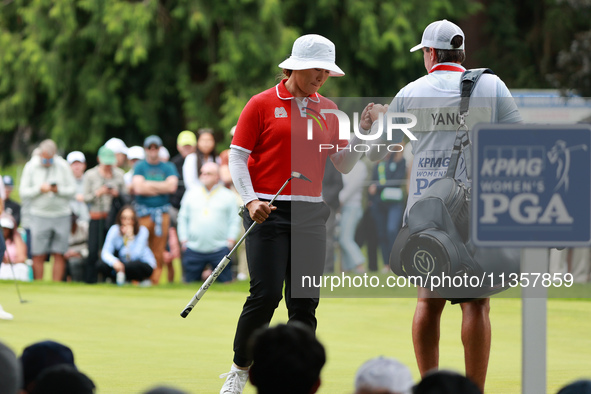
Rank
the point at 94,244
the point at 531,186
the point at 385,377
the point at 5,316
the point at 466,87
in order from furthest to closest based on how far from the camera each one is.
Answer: the point at 94,244
the point at 5,316
the point at 466,87
the point at 531,186
the point at 385,377

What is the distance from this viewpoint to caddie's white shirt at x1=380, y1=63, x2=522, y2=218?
18.3 ft

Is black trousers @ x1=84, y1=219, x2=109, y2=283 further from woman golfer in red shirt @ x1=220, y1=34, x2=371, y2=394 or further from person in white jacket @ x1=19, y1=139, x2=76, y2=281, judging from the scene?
woman golfer in red shirt @ x1=220, y1=34, x2=371, y2=394

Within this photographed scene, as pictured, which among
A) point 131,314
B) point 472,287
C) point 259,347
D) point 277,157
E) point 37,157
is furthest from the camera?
point 37,157

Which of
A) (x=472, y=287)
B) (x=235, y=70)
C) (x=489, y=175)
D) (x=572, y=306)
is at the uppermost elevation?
(x=235, y=70)

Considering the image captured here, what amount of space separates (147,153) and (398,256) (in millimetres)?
9494

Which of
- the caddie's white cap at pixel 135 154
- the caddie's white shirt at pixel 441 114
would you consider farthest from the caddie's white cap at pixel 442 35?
the caddie's white cap at pixel 135 154

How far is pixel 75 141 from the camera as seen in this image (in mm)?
26859

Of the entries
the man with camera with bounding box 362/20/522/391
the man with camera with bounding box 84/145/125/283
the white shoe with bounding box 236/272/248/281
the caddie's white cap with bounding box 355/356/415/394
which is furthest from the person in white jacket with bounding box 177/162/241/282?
the caddie's white cap with bounding box 355/356/415/394

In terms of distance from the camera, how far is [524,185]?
4.09m

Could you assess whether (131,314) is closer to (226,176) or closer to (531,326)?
(226,176)

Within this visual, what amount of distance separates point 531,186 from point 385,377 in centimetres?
94

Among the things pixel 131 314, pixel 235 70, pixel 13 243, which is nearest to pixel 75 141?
pixel 235 70

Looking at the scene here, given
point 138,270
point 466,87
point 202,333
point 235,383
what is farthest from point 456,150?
point 138,270

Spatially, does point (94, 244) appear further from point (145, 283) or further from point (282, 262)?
point (282, 262)
